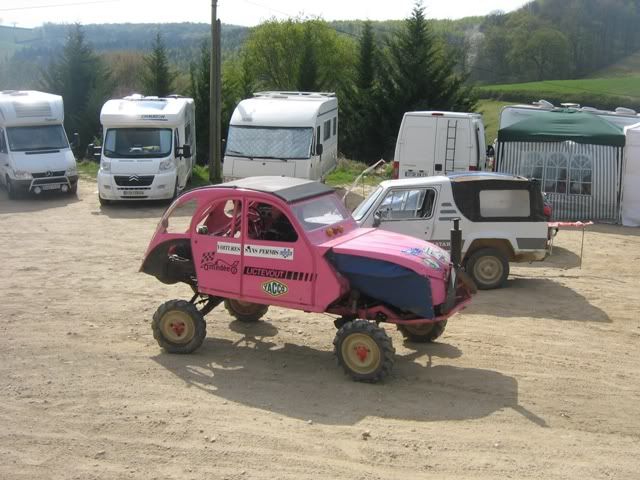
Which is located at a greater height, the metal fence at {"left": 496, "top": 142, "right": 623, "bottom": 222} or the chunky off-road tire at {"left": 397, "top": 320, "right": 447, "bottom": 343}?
the metal fence at {"left": 496, "top": 142, "right": 623, "bottom": 222}

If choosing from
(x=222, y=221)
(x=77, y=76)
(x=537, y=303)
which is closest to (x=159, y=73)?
(x=77, y=76)

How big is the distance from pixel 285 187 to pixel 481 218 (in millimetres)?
4704

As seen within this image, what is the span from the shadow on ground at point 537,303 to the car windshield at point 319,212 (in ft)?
10.1

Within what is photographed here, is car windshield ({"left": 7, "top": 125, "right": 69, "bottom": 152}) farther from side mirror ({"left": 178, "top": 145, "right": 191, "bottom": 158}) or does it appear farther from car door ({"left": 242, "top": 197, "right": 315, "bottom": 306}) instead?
car door ({"left": 242, "top": 197, "right": 315, "bottom": 306})

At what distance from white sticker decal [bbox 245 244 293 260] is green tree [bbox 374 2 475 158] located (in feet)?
88.1

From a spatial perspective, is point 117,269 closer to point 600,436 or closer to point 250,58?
point 600,436

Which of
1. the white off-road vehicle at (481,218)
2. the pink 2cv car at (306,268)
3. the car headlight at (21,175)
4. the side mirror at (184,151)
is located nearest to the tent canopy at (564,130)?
the white off-road vehicle at (481,218)

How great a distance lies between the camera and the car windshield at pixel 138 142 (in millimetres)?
22656

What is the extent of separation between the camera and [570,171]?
20.6m

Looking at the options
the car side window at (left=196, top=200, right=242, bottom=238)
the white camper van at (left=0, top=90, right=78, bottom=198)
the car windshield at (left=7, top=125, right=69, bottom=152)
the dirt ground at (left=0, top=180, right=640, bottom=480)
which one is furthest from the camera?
the car windshield at (left=7, top=125, right=69, bottom=152)

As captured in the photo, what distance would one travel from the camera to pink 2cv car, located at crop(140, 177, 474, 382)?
890cm

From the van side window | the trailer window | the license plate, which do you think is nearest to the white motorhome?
the trailer window

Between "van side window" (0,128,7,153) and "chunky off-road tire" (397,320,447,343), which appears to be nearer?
"chunky off-road tire" (397,320,447,343)

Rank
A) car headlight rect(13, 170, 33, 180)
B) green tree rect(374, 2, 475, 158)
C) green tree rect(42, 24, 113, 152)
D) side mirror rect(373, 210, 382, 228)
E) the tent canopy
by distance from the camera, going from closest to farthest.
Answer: side mirror rect(373, 210, 382, 228) → the tent canopy → car headlight rect(13, 170, 33, 180) → green tree rect(374, 2, 475, 158) → green tree rect(42, 24, 113, 152)
